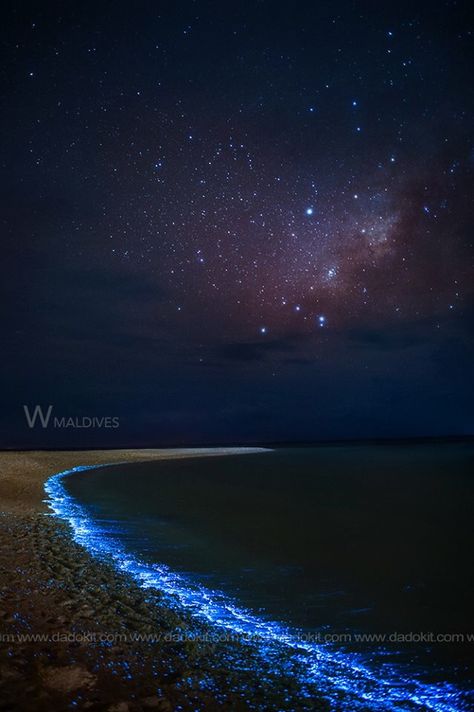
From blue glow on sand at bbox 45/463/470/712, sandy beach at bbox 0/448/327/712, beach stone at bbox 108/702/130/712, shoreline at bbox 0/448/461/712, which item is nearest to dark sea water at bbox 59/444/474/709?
blue glow on sand at bbox 45/463/470/712

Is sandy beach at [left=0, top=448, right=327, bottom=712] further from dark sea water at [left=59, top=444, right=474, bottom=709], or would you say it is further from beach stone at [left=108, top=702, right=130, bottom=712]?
dark sea water at [left=59, top=444, right=474, bottom=709]

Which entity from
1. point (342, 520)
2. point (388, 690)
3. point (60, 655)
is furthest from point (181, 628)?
point (342, 520)

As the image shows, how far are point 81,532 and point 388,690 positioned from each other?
28.4 feet

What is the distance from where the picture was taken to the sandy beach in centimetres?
→ 384

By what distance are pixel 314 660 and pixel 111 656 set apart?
2.23 meters

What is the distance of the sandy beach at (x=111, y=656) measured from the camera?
12.6ft

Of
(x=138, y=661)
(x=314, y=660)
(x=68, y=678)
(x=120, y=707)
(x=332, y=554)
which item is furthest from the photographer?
(x=332, y=554)

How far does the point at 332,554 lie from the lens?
9445mm

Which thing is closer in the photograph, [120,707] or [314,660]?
[120,707]

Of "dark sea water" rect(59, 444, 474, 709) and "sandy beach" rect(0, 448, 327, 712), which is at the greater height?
"sandy beach" rect(0, 448, 327, 712)

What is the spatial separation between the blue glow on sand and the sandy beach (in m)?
0.26

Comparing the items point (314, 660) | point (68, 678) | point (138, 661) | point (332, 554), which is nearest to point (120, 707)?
point (68, 678)

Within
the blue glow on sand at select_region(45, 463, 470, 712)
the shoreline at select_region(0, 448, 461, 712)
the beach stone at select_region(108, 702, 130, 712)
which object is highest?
the beach stone at select_region(108, 702, 130, 712)

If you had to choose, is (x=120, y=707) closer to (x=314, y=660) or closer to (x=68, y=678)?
(x=68, y=678)
